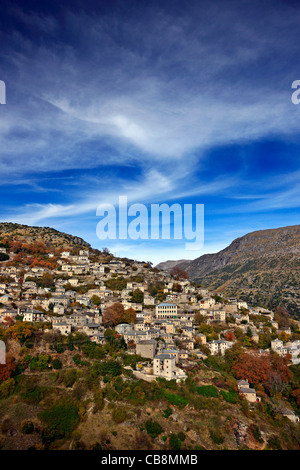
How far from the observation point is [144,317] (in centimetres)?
4353

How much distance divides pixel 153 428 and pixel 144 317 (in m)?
18.5

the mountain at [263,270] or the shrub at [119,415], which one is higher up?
the mountain at [263,270]

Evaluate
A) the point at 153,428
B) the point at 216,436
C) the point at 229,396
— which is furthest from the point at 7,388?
the point at 229,396

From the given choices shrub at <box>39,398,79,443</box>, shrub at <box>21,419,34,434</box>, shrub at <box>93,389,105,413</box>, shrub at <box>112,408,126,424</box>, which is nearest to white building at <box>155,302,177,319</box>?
shrub at <box>93,389,105,413</box>

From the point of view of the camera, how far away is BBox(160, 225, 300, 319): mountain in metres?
80.4

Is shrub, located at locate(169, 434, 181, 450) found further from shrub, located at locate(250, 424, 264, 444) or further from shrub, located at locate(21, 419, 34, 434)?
shrub, located at locate(21, 419, 34, 434)

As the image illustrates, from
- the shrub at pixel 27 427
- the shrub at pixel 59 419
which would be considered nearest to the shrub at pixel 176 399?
the shrub at pixel 59 419

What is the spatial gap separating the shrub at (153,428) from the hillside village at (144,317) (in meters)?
4.73

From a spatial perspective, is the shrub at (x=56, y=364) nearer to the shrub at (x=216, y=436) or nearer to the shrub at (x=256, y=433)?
the shrub at (x=216, y=436)

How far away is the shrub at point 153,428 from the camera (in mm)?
25406

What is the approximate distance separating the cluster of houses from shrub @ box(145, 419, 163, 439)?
4840 mm

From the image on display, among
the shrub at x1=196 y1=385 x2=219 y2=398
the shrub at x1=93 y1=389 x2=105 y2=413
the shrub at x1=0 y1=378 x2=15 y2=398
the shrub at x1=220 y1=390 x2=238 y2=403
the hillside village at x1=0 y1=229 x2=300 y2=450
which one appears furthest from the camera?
the hillside village at x1=0 y1=229 x2=300 y2=450

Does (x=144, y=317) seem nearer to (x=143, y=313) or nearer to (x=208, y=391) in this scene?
(x=143, y=313)

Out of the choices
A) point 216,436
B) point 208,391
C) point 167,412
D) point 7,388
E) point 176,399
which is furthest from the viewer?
point 208,391
